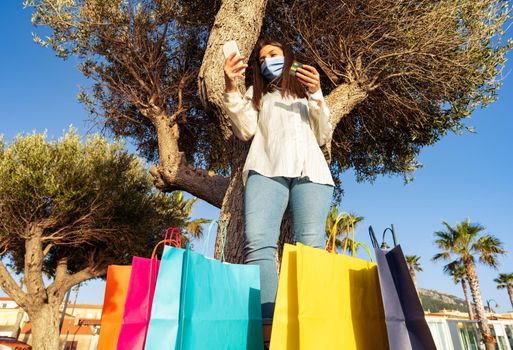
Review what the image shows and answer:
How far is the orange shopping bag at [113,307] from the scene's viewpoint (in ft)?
6.40

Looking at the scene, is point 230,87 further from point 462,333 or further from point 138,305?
point 462,333

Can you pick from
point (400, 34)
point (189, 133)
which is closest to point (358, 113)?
point (400, 34)

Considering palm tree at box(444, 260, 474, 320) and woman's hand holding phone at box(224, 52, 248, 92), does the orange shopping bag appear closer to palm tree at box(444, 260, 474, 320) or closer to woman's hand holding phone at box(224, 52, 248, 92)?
woman's hand holding phone at box(224, 52, 248, 92)

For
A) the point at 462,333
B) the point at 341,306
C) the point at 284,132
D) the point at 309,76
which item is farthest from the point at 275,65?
the point at 462,333

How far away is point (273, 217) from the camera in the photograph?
2.00m

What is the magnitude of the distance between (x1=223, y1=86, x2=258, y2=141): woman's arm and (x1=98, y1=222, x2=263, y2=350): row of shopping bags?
1140 millimetres

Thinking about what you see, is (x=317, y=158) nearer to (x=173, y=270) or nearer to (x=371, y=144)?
(x=173, y=270)

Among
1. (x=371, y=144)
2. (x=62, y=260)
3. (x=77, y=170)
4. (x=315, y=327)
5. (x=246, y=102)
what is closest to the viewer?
(x=315, y=327)

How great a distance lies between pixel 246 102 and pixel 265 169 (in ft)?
1.99

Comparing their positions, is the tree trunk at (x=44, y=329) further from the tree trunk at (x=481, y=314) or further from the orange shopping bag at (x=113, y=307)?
the tree trunk at (x=481, y=314)

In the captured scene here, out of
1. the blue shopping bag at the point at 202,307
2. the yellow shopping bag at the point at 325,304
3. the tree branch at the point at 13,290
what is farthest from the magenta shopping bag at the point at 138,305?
the tree branch at the point at 13,290

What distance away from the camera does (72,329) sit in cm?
4359

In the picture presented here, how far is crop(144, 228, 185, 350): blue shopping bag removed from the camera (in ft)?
4.57

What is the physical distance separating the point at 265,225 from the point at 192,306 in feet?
2.36
